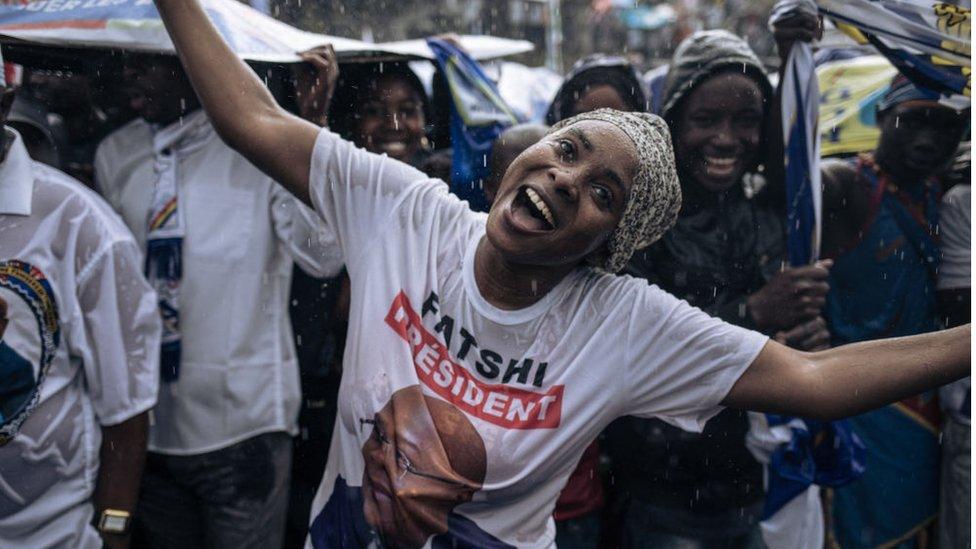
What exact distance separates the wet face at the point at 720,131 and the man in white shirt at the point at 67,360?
76.6 inches

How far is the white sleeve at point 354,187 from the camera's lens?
2307 millimetres

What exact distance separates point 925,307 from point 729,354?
2.40 metres

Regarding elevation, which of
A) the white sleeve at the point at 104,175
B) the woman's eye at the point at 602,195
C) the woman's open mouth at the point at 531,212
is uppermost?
the woman's eye at the point at 602,195

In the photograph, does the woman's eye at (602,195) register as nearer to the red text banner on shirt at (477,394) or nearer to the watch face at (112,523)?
the red text banner on shirt at (477,394)

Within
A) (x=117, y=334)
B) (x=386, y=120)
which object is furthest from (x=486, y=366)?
(x=386, y=120)

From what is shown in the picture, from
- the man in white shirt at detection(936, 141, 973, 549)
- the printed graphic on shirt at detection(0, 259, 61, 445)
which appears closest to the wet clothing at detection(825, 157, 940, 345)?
the man in white shirt at detection(936, 141, 973, 549)

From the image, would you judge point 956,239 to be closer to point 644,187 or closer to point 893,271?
point 893,271

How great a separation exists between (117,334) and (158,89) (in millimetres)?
939

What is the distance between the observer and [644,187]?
7.39 feet

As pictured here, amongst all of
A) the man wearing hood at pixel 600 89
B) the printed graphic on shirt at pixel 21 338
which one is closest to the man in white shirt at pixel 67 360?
the printed graphic on shirt at pixel 21 338

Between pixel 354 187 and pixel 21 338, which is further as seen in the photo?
pixel 21 338

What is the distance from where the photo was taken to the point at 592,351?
218cm

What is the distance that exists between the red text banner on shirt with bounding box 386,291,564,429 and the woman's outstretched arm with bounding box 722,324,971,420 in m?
0.40

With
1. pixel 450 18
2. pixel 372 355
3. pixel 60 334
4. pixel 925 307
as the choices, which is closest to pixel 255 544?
pixel 60 334
